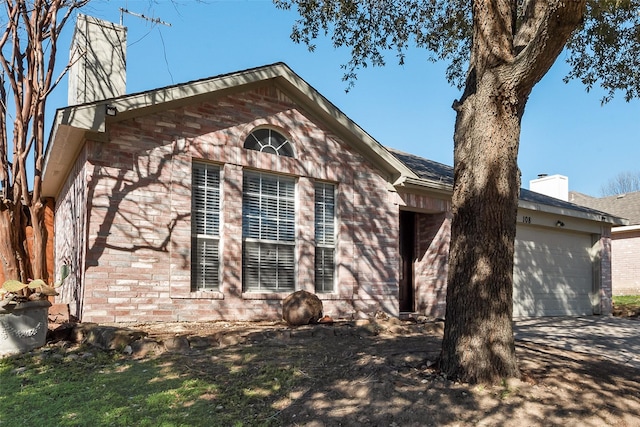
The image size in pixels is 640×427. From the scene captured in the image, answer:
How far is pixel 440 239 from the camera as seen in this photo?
12820 mm

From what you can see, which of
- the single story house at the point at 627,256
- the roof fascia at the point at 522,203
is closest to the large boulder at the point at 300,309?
the roof fascia at the point at 522,203

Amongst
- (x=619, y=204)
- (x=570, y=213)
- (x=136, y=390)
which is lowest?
(x=136, y=390)

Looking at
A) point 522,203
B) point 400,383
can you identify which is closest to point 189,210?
point 400,383

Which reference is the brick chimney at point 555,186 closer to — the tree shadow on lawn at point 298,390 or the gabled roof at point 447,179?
the gabled roof at point 447,179

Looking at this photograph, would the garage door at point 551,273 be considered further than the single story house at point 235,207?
Yes

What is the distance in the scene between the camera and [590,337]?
10055 mm

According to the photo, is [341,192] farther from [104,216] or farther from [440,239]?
[104,216]

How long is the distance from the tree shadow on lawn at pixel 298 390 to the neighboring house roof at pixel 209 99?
352 centimetres

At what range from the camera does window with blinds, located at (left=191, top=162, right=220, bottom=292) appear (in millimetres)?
9391

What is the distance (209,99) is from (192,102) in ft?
1.18

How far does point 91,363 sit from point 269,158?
5108 millimetres

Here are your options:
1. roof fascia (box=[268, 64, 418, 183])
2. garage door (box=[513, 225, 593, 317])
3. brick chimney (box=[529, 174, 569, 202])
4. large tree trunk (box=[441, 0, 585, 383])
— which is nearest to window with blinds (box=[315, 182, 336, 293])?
roof fascia (box=[268, 64, 418, 183])

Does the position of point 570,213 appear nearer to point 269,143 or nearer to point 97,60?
point 269,143

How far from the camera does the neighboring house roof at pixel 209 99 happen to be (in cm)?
838
